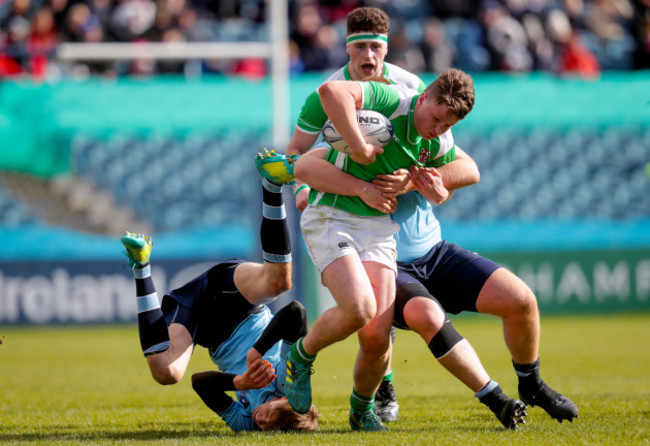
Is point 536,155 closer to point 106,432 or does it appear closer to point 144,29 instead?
point 144,29

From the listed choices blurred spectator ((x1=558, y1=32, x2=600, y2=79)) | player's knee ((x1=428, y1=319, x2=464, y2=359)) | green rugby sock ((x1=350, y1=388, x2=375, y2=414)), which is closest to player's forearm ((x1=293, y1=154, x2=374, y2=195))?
player's knee ((x1=428, y1=319, x2=464, y2=359))

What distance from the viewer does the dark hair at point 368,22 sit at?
6340 millimetres

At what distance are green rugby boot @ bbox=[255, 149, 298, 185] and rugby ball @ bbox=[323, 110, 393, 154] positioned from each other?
1.01 feet

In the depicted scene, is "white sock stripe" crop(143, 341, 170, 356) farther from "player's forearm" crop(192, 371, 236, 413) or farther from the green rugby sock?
the green rugby sock

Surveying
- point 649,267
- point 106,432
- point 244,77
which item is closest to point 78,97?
point 244,77

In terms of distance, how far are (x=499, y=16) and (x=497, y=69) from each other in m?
0.99

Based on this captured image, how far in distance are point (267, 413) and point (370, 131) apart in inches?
66.6

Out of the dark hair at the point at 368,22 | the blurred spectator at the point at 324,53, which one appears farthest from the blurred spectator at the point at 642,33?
the dark hair at the point at 368,22

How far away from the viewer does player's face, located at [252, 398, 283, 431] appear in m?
5.54

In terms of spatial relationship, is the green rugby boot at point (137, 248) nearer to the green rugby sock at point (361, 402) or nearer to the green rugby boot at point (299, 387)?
the green rugby boot at point (299, 387)

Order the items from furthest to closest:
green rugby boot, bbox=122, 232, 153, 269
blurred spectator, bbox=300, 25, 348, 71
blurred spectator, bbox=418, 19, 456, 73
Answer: blurred spectator, bbox=418, 19, 456, 73, blurred spectator, bbox=300, 25, 348, 71, green rugby boot, bbox=122, 232, 153, 269

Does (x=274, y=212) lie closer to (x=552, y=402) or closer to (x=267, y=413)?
(x=267, y=413)

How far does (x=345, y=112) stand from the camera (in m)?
4.98

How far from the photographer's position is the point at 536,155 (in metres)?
17.0
